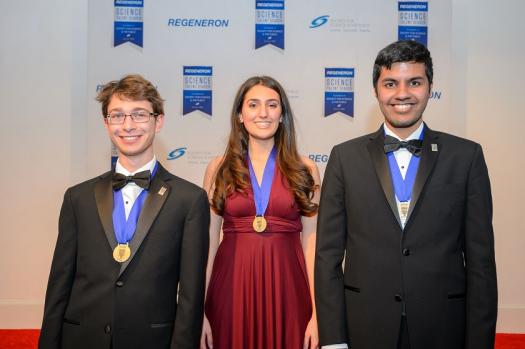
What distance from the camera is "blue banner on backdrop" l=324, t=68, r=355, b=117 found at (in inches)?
207

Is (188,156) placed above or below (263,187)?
above

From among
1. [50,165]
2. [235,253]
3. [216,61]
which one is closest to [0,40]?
[50,165]

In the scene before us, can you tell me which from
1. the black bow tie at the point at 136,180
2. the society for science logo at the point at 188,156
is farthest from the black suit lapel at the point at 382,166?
the society for science logo at the point at 188,156

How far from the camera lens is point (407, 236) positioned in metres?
2.14

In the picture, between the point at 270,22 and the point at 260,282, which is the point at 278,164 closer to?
the point at 260,282

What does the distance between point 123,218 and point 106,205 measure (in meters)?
0.09

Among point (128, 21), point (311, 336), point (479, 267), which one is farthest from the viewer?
point (128, 21)

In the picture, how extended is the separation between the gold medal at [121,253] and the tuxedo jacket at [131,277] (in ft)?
0.06

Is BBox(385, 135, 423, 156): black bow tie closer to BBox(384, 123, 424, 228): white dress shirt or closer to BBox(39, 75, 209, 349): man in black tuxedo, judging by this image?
BBox(384, 123, 424, 228): white dress shirt

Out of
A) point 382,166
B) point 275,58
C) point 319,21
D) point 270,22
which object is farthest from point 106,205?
point 319,21

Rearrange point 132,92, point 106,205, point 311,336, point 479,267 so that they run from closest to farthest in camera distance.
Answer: point 479,267 → point 106,205 → point 132,92 → point 311,336

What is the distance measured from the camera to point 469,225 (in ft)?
7.03

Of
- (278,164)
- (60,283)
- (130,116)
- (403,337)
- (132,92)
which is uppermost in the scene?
(132,92)

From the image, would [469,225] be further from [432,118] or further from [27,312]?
[27,312]
